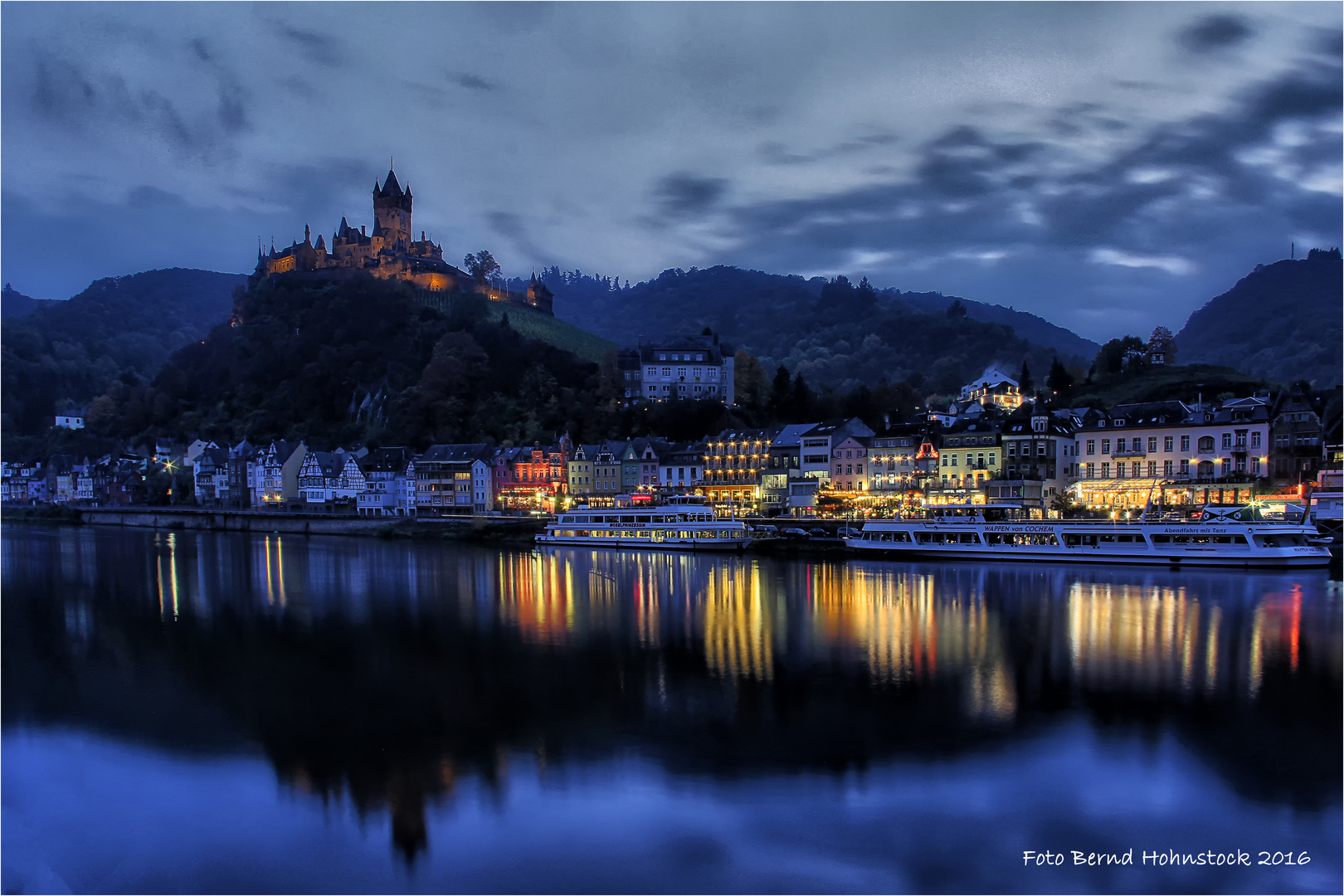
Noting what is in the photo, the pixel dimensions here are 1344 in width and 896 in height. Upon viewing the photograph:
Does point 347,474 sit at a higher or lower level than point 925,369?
lower

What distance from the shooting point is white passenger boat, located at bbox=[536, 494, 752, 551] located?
3139 cm

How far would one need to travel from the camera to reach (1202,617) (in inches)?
694

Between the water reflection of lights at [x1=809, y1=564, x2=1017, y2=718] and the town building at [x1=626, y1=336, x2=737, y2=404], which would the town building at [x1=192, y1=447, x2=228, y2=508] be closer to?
the town building at [x1=626, y1=336, x2=737, y2=404]

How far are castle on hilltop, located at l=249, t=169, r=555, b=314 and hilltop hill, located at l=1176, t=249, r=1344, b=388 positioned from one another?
58.0 m

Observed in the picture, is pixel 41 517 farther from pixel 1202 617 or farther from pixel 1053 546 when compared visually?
pixel 1202 617

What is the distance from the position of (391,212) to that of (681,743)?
243 ft

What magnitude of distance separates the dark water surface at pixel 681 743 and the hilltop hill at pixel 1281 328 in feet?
183

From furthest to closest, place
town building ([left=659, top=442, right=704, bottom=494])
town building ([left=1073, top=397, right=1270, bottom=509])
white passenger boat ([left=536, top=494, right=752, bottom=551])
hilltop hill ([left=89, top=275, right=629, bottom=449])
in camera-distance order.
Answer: hilltop hill ([left=89, top=275, right=629, bottom=449])
town building ([left=659, top=442, right=704, bottom=494])
town building ([left=1073, top=397, right=1270, bottom=509])
white passenger boat ([left=536, top=494, right=752, bottom=551])

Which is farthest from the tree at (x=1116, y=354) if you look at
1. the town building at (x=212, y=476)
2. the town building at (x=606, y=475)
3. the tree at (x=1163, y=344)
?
the town building at (x=212, y=476)

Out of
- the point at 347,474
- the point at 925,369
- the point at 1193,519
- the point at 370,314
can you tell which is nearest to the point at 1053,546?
the point at 1193,519

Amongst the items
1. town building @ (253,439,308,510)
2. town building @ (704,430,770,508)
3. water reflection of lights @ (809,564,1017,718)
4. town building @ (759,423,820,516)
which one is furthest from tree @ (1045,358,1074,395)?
town building @ (253,439,308,510)

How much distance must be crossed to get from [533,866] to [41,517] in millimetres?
56642

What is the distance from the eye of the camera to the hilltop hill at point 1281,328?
216 ft

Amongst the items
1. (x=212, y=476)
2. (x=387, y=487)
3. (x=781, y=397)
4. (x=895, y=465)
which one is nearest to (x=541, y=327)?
(x=212, y=476)
